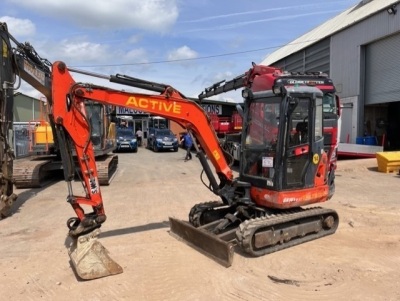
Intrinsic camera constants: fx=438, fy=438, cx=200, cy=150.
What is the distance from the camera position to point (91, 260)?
5.70 metres

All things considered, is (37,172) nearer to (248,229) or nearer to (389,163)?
(248,229)

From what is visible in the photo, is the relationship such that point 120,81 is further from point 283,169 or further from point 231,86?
point 231,86

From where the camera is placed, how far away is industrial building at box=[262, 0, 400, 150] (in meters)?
21.4

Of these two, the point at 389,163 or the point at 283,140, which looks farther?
the point at 389,163

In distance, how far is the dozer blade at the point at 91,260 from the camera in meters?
5.62

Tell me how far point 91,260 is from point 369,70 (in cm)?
2141

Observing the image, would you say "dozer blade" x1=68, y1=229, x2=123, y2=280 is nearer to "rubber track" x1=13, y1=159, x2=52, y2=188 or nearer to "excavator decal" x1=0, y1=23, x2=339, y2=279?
"excavator decal" x1=0, y1=23, x2=339, y2=279

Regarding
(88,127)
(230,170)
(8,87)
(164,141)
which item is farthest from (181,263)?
(164,141)

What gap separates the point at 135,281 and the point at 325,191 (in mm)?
3727

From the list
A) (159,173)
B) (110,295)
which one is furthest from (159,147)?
(110,295)

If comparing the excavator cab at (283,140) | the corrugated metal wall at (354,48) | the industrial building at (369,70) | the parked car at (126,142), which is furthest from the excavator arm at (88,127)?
the parked car at (126,142)

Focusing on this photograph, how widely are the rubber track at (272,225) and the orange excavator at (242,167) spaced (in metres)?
0.02

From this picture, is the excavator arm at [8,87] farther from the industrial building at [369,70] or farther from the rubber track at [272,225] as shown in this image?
the industrial building at [369,70]

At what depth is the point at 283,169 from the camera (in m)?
6.86
